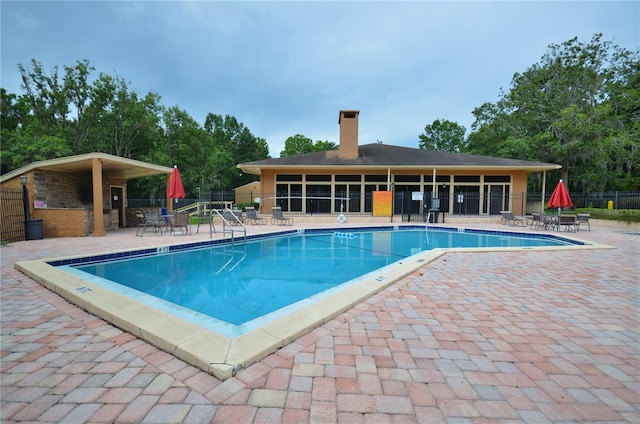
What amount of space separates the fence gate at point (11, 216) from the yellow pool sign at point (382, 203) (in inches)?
537

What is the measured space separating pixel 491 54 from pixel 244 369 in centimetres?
1669

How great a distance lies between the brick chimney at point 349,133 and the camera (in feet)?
56.7

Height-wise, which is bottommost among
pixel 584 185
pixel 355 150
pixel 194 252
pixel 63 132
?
pixel 194 252

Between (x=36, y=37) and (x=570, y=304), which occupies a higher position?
(x=36, y=37)

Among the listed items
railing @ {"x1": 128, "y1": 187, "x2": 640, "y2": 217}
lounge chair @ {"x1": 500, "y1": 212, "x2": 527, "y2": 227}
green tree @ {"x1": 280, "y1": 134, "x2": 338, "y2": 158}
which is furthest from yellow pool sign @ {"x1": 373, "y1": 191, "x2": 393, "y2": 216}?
green tree @ {"x1": 280, "y1": 134, "x2": 338, "y2": 158}

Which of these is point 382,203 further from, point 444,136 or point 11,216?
point 444,136

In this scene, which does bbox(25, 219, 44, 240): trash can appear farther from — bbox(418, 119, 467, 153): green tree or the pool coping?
bbox(418, 119, 467, 153): green tree

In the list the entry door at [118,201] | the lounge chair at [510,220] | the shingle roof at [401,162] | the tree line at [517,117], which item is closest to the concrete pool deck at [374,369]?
the entry door at [118,201]

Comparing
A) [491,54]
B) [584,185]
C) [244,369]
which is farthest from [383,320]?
[584,185]

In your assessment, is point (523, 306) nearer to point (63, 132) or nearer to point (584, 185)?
point (584, 185)

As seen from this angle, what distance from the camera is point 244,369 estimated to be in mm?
1928

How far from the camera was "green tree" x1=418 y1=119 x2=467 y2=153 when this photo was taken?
4144 centimetres

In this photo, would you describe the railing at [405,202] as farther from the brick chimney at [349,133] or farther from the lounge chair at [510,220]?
the brick chimney at [349,133]

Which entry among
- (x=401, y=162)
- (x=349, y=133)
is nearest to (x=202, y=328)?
(x=401, y=162)
